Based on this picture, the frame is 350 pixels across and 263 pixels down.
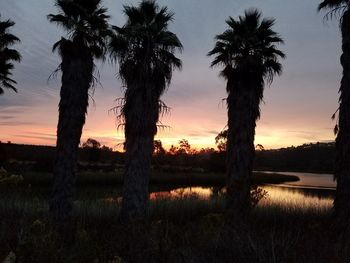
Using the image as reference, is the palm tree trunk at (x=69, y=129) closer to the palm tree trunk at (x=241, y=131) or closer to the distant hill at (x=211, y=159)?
the palm tree trunk at (x=241, y=131)

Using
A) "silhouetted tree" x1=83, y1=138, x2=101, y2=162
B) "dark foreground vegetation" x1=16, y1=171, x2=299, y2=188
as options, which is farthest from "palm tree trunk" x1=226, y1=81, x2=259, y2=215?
"silhouetted tree" x1=83, y1=138, x2=101, y2=162

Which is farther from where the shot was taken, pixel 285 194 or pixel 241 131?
pixel 285 194

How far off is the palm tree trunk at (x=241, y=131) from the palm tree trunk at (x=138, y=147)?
4.00 meters

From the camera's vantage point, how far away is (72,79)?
67.2 feet

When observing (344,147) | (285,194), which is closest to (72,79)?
(344,147)

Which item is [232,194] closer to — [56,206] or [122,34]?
[56,206]

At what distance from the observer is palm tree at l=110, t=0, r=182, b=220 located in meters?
20.3

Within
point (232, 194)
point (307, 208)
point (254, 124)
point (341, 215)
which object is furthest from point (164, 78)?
point (341, 215)

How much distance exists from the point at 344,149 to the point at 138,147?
9041 mm

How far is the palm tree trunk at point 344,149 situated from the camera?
14.6 metres

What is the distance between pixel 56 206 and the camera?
63.7 feet

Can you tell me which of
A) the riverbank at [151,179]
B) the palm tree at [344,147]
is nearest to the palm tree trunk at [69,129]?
the palm tree at [344,147]

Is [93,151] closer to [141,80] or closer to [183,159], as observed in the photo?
[183,159]

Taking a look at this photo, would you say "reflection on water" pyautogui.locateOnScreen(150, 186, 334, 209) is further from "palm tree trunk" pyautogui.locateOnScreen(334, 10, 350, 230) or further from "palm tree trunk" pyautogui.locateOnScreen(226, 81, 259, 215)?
"palm tree trunk" pyautogui.locateOnScreen(334, 10, 350, 230)
